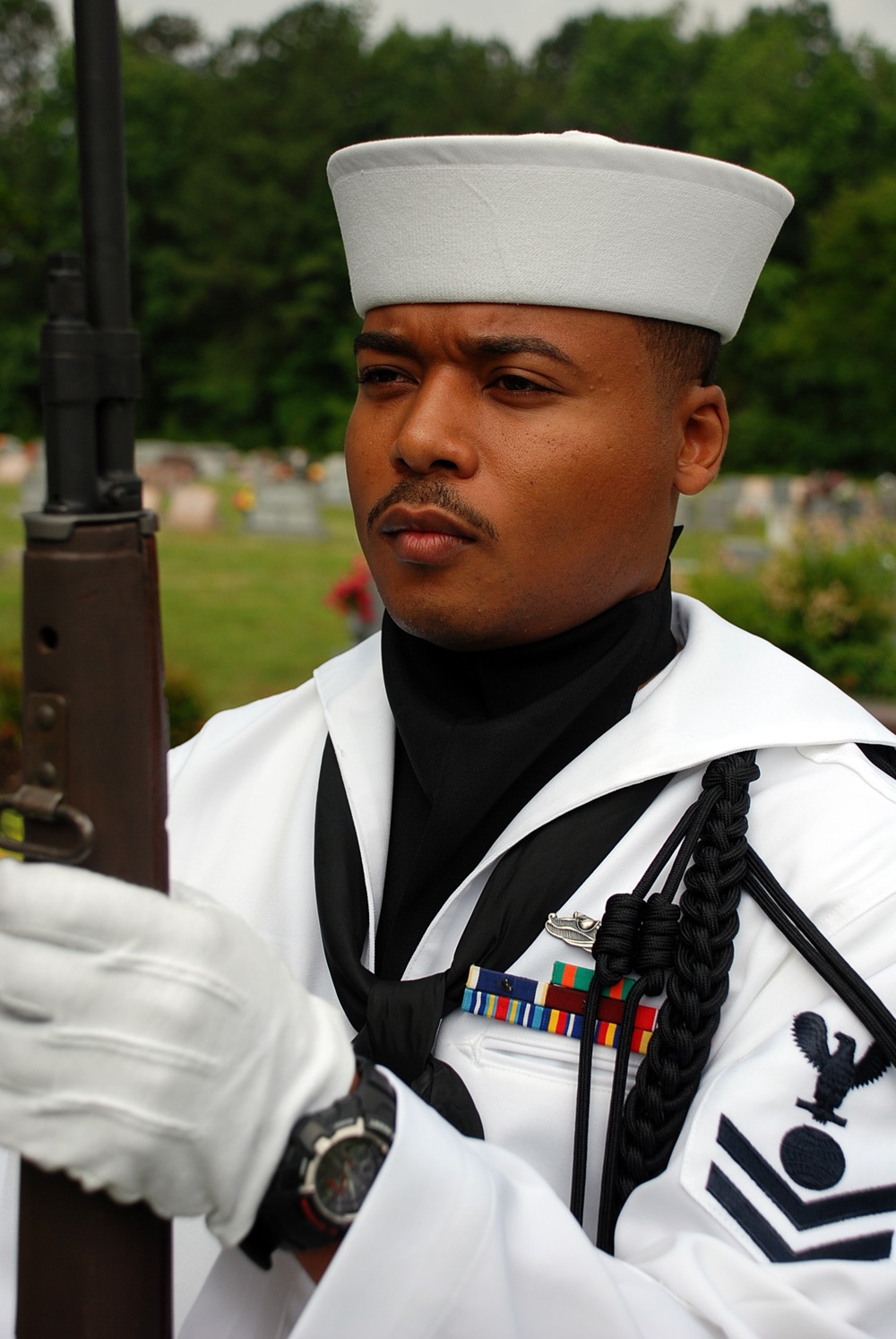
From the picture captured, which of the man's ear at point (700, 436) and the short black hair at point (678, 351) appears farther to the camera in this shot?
the man's ear at point (700, 436)

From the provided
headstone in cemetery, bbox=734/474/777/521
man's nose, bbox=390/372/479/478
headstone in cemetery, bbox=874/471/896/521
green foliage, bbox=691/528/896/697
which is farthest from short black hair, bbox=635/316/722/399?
headstone in cemetery, bbox=734/474/777/521

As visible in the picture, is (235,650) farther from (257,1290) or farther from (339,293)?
(339,293)

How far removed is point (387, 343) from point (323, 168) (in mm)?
48786

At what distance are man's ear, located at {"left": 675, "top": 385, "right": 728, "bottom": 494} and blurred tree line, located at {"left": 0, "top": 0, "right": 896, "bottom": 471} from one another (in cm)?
3433

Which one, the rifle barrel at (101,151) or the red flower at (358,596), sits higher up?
the rifle barrel at (101,151)

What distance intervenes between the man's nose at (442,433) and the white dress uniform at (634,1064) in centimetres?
47

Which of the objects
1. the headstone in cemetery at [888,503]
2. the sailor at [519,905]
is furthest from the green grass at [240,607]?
the headstone in cemetery at [888,503]

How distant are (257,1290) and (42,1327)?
0.30 metres

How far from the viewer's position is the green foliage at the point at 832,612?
9.55m

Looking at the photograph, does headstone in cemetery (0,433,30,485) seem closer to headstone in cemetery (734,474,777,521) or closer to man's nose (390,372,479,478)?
headstone in cemetery (734,474,777,521)

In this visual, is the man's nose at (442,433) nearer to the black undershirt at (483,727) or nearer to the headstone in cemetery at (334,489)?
the black undershirt at (483,727)

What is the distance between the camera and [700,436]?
205cm

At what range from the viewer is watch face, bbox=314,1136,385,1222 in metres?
1.30

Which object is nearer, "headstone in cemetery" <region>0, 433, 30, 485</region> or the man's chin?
the man's chin
